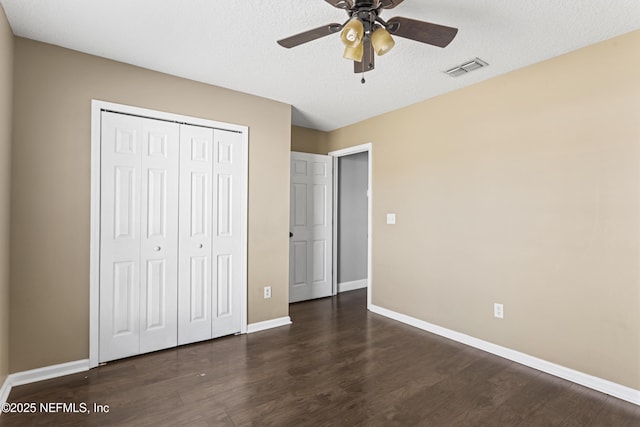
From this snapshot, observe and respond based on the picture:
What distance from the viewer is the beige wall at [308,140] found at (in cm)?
462

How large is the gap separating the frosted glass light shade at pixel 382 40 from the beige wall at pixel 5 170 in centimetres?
226

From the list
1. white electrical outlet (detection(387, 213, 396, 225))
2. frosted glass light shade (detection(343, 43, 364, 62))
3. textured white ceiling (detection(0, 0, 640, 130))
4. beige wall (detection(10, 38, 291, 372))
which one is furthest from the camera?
white electrical outlet (detection(387, 213, 396, 225))

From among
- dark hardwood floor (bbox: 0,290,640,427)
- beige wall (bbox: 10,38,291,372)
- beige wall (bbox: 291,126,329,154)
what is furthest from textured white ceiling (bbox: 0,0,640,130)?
dark hardwood floor (bbox: 0,290,640,427)

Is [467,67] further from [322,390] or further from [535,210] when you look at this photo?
[322,390]

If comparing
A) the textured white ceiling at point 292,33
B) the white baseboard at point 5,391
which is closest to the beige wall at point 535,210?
the textured white ceiling at point 292,33

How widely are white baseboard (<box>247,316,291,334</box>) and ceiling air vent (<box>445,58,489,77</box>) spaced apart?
9.78ft

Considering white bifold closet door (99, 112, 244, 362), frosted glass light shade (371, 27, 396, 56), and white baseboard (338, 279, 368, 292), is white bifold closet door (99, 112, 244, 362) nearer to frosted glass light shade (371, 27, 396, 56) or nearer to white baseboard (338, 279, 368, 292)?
frosted glass light shade (371, 27, 396, 56)

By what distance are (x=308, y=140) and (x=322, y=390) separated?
11.2ft

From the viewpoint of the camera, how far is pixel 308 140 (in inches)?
187

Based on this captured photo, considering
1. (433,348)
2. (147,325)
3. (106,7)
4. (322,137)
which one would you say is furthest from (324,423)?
(322,137)

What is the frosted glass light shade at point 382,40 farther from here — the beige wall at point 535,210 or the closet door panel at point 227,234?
the closet door panel at point 227,234

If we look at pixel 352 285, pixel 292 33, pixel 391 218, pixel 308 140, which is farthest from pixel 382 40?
pixel 352 285

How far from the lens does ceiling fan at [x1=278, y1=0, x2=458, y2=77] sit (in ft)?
5.45

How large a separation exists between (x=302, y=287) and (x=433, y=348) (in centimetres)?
204
